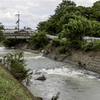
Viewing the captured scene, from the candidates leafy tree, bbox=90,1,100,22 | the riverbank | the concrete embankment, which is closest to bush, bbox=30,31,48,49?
the riverbank

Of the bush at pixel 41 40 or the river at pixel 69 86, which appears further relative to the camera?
the bush at pixel 41 40

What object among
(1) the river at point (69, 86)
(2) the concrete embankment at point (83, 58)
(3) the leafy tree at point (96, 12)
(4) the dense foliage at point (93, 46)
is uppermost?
(3) the leafy tree at point (96, 12)

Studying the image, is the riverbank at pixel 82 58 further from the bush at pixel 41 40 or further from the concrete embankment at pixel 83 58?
the bush at pixel 41 40

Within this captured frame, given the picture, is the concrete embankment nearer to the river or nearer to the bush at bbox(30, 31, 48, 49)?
the river

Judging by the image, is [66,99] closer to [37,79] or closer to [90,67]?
[37,79]

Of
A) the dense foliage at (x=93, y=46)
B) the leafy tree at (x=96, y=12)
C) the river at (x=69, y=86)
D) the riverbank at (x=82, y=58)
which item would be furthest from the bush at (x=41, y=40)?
the river at (x=69, y=86)

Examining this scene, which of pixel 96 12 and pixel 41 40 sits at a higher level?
pixel 96 12

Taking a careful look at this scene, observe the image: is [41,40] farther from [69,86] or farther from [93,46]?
[69,86]

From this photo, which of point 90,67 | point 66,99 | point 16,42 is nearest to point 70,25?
point 90,67

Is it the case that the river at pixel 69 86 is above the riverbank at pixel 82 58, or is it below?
below

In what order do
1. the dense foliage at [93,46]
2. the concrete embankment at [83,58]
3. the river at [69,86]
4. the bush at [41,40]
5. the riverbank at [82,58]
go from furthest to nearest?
1. the bush at [41,40]
2. the dense foliage at [93,46]
3. the riverbank at [82,58]
4. the concrete embankment at [83,58]
5. the river at [69,86]

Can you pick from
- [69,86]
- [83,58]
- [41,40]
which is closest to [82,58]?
[83,58]

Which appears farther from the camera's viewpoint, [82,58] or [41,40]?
[41,40]

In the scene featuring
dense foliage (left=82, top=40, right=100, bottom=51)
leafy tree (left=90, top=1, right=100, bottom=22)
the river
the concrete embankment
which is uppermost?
leafy tree (left=90, top=1, right=100, bottom=22)
